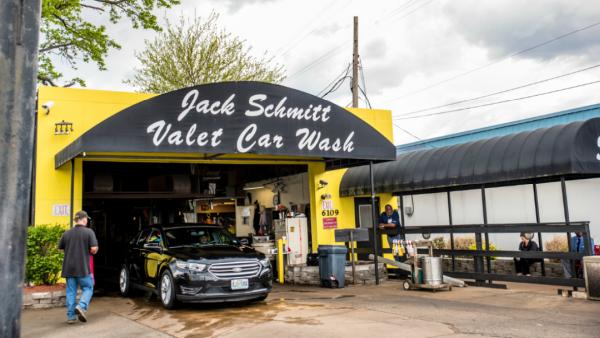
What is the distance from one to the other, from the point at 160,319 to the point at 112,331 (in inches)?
41.6

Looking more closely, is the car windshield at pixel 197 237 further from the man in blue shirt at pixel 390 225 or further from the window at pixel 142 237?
the man in blue shirt at pixel 390 225

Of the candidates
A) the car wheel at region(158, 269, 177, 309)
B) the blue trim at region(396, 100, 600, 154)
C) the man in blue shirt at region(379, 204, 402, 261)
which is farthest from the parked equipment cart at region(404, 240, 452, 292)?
the blue trim at region(396, 100, 600, 154)

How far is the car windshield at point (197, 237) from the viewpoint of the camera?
11031mm

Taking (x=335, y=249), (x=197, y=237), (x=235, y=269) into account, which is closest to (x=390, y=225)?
(x=335, y=249)

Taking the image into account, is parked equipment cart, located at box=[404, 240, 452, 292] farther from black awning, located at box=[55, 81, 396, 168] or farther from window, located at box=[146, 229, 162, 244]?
window, located at box=[146, 229, 162, 244]

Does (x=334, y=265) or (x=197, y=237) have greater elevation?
(x=197, y=237)

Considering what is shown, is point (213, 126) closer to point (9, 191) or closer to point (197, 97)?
point (197, 97)

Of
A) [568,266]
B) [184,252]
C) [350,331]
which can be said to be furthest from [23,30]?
[568,266]

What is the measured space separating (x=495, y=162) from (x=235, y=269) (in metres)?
6.91

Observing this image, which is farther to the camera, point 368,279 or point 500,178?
point 368,279

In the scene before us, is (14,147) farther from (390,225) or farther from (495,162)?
(390,225)

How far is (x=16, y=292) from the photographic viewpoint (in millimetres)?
2049

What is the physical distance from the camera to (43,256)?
10930 millimetres

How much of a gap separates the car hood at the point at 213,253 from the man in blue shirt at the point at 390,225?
4971mm
